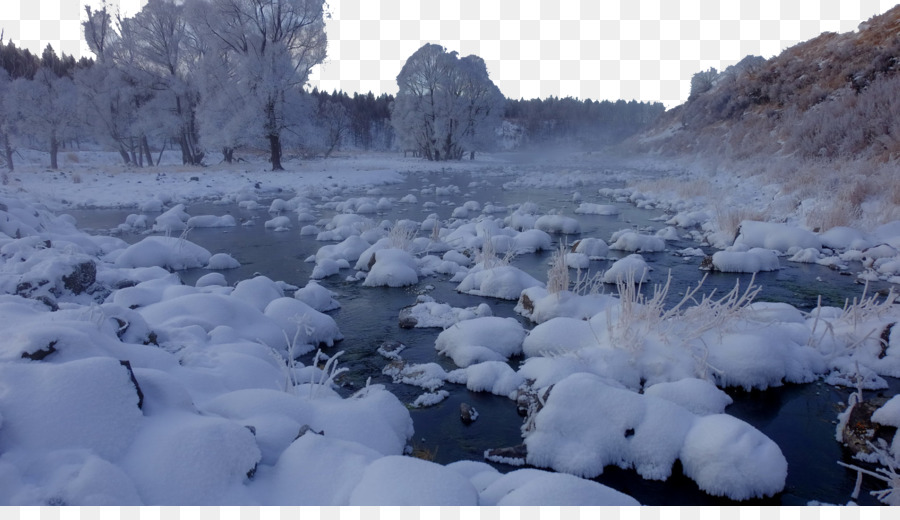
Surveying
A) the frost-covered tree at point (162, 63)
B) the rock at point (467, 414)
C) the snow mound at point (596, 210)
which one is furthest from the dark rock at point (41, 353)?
the frost-covered tree at point (162, 63)

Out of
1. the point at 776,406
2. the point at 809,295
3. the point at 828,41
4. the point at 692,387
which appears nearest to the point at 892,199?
the point at 809,295

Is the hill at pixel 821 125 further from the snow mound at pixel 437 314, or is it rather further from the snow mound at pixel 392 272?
the snow mound at pixel 392 272

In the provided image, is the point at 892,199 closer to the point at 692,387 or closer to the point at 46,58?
the point at 692,387

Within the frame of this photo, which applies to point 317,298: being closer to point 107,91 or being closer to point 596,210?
point 596,210

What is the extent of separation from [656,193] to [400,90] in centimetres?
2728

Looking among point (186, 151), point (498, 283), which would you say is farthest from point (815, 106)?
point (186, 151)

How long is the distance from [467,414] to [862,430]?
9.48ft

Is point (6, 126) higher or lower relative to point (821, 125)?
higher

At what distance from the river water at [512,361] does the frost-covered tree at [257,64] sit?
11281 millimetres

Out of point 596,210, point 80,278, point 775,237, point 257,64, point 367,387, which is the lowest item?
point 367,387

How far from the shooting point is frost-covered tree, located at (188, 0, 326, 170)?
24.5m

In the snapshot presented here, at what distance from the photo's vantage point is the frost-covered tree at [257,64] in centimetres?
2447

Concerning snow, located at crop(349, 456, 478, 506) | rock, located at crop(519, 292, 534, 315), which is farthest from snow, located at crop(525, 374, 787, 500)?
rock, located at crop(519, 292, 534, 315)

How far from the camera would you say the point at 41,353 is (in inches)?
127
